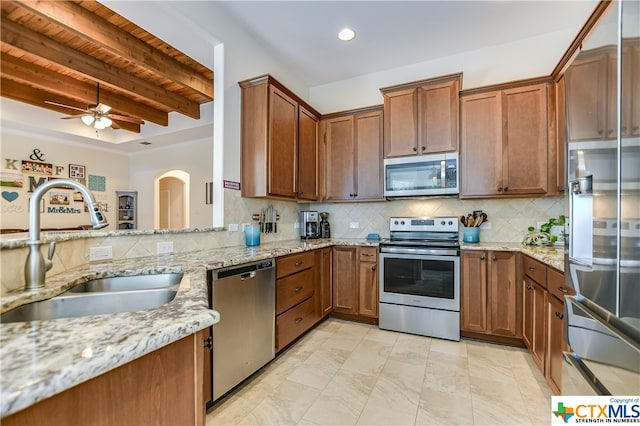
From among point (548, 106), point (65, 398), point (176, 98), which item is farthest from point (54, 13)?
point (548, 106)

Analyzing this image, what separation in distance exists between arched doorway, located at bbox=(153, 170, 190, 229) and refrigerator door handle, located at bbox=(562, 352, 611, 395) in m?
6.18

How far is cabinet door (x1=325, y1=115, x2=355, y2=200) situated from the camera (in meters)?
3.42

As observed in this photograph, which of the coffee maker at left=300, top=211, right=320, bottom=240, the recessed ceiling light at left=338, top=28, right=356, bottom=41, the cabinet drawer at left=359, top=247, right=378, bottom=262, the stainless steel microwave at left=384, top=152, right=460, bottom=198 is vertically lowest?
the cabinet drawer at left=359, top=247, right=378, bottom=262

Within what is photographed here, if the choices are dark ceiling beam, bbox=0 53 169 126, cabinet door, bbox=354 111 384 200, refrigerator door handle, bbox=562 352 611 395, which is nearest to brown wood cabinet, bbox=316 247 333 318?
cabinet door, bbox=354 111 384 200

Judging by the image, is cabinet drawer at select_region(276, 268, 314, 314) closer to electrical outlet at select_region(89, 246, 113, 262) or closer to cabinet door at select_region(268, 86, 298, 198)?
cabinet door at select_region(268, 86, 298, 198)

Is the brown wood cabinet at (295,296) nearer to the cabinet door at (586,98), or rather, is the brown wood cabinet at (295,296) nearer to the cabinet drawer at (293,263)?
the cabinet drawer at (293,263)

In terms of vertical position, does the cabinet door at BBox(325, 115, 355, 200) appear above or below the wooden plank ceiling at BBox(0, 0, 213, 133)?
below

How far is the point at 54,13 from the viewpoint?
2.38m

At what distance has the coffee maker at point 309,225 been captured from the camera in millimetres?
3516

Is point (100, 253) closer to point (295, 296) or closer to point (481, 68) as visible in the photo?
point (295, 296)

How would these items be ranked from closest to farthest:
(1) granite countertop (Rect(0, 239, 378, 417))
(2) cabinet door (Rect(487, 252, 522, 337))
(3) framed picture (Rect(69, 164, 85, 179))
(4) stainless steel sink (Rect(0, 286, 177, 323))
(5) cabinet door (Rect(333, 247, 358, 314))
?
(1) granite countertop (Rect(0, 239, 378, 417))
(4) stainless steel sink (Rect(0, 286, 177, 323))
(2) cabinet door (Rect(487, 252, 522, 337))
(5) cabinet door (Rect(333, 247, 358, 314))
(3) framed picture (Rect(69, 164, 85, 179))

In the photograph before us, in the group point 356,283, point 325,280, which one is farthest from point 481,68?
point 325,280

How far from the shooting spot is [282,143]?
9.37 feet

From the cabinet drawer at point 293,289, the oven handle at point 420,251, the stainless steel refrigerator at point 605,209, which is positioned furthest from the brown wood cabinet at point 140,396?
the oven handle at point 420,251
